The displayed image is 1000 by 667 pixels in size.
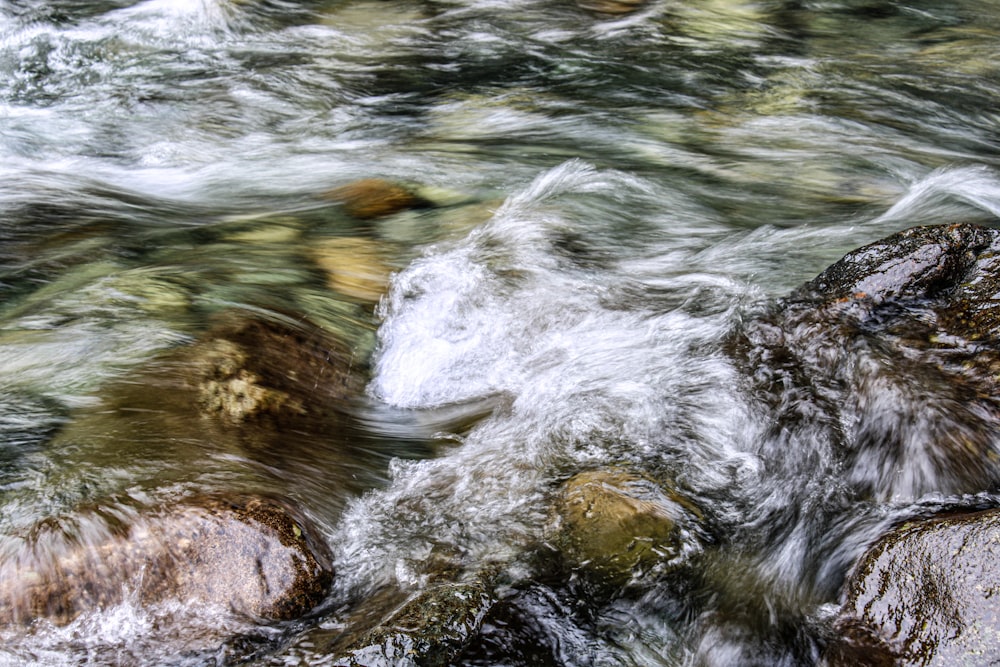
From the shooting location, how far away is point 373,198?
575 cm

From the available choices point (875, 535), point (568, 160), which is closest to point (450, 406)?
point (875, 535)

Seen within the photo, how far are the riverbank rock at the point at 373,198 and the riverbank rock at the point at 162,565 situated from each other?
2.92 meters

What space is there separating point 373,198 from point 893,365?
10.9 ft

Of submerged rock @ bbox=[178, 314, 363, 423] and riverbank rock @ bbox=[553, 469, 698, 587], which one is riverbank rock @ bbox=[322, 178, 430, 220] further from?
riverbank rock @ bbox=[553, 469, 698, 587]

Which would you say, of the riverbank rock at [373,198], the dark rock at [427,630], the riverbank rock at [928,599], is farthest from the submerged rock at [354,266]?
the riverbank rock at [928,599]

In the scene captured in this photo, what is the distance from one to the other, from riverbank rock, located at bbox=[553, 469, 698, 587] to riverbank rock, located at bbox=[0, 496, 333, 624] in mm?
866

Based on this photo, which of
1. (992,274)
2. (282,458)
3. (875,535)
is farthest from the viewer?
(992,274)

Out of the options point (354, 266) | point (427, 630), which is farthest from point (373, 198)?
point (427, 630)

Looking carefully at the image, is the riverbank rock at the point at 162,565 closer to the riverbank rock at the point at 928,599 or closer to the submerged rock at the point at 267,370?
the submerged rock at the point at 267,370

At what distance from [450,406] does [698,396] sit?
3.54 feet

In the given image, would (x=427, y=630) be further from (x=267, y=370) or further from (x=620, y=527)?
(x=267, y=370)

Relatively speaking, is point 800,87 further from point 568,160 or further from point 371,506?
point 371,506

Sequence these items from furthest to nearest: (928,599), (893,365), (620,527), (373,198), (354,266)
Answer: (373,198) < (354,266) < (893,365) < (620,527) < (928,599)

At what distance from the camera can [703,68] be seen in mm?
7688
